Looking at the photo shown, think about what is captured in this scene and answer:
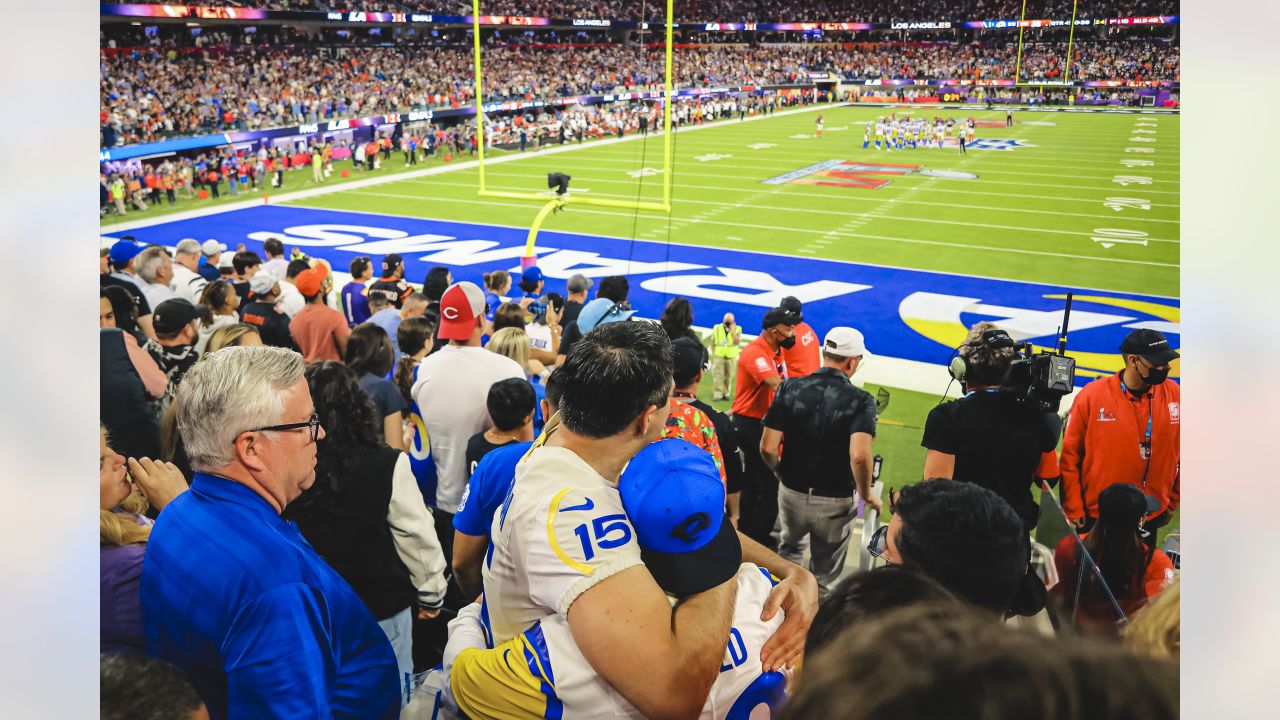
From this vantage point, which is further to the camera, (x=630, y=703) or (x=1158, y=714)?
(x=630, y=703)

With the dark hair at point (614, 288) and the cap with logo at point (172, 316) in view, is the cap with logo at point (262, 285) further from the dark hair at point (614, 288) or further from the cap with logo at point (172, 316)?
the dark hair at point (614, 288)

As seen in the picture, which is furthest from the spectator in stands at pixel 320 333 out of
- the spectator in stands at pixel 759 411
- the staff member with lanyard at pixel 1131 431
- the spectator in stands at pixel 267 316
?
the staff member with lanyard at pixel 1131 431

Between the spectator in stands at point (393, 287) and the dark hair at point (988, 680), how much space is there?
6.56 metres

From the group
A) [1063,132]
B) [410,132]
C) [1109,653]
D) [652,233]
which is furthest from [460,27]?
[1109,653]

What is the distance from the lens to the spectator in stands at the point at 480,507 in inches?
93.7

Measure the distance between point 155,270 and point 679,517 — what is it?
7.11 m

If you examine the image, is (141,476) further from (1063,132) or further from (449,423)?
(1063,132)

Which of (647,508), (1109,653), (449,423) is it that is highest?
(1109,653)

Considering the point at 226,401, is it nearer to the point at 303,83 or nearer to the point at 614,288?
the point at 614,288

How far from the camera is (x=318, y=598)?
184 cm

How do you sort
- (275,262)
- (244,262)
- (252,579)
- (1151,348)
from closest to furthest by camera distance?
(252,579) < (1151,348) < (244,262) < (275,262)

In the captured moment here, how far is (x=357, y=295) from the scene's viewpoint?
7.52m

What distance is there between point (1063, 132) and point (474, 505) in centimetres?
3641

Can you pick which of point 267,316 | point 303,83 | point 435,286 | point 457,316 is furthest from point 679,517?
point 303,83
